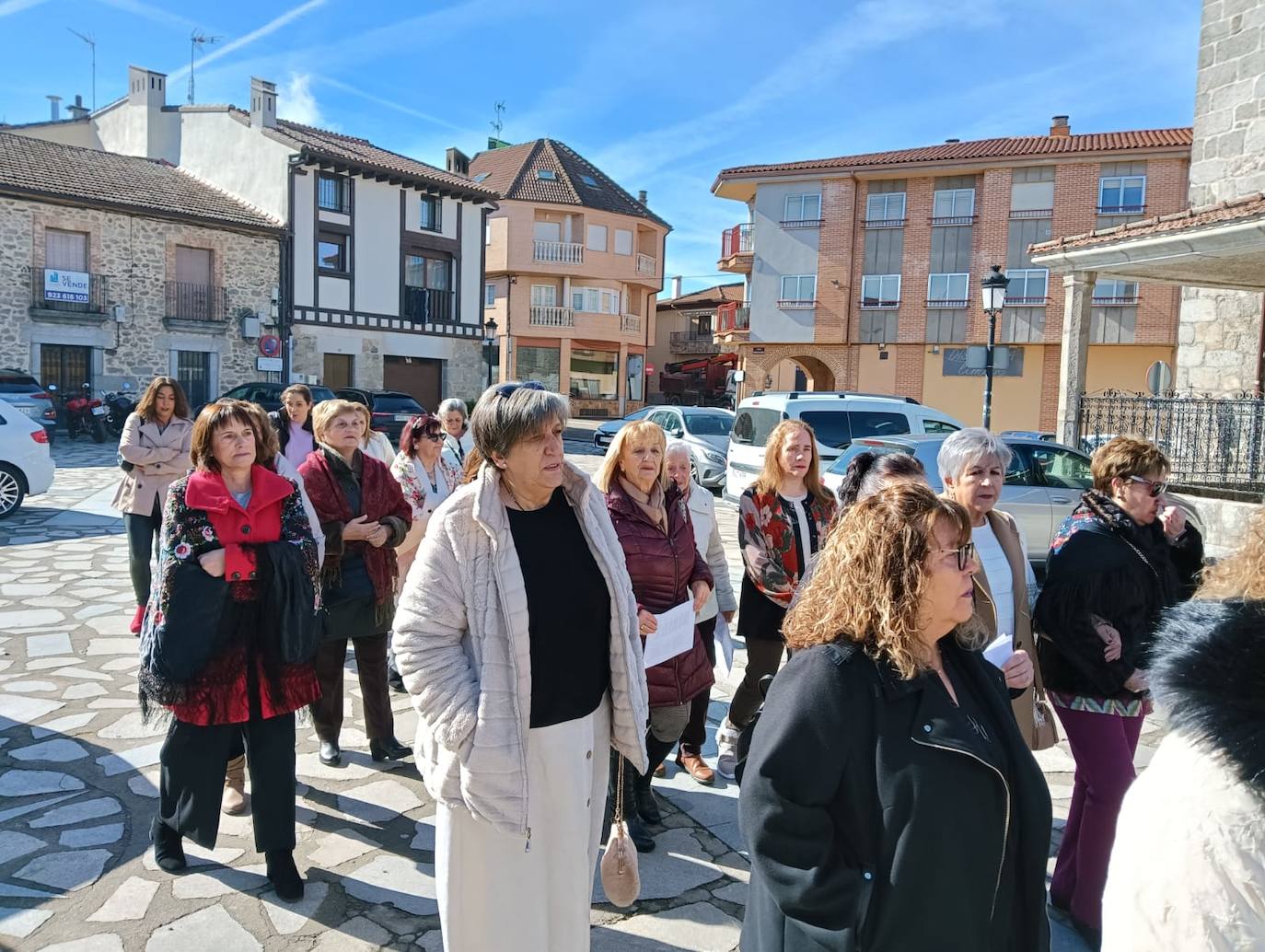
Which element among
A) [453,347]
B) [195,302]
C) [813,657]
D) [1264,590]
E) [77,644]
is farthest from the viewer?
[453,347]

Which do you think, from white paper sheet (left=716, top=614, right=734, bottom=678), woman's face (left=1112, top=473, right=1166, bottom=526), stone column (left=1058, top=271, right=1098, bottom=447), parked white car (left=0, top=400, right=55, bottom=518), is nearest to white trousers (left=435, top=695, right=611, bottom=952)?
white paper sheet (left=716, top=614, right=734, bottom=678)

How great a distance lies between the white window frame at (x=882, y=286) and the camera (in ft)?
112

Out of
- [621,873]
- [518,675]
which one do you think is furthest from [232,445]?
[621,873]

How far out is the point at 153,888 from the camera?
3271mm

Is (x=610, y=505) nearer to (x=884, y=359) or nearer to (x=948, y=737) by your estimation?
(x=948, y=737)

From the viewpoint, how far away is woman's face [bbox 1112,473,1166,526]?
10.7ft

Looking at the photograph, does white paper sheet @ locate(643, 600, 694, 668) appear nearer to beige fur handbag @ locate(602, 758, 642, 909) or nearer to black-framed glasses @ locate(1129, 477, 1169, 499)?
beige fur handbag @ locate(602, 758, 642, 909)

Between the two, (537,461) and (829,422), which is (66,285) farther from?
(537,461)

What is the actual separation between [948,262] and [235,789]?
3415cm

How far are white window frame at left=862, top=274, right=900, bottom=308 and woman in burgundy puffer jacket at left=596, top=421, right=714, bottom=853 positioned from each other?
107 ft

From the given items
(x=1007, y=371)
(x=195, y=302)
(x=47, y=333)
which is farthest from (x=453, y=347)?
(x=1007, y=371)

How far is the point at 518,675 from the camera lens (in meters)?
2.38

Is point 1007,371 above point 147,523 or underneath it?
above

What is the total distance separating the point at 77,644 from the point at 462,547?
5012mm
